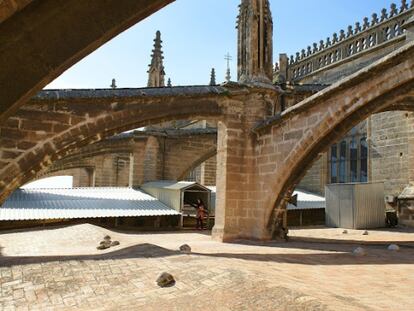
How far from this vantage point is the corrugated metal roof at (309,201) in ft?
49.1

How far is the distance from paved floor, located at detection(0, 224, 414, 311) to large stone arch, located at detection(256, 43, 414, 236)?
2.05 m

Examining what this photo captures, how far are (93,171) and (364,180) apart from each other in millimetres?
15033

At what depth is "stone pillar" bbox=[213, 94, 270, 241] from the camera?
9250mm

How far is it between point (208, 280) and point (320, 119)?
4909 mm

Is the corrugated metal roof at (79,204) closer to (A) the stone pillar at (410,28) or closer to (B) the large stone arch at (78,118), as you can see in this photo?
(B) the large stone arch at (78,118)

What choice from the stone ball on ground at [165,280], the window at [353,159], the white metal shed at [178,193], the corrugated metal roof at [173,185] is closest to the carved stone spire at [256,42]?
the corrugated metal roof at [173,185]

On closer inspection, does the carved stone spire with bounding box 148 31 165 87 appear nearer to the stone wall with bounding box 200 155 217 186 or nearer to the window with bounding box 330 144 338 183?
the stone wall with bounding box 200 155 217 186

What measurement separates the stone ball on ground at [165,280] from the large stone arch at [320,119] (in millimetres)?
4764

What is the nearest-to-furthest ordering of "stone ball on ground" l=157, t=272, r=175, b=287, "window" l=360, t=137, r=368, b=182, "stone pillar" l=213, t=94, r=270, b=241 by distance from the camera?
"stone ball on ground" l=157, t=272, r=175, b=287 < "stone pillar" l=213, t=94, r=270, b=241 < "window" l=360, t=137, r=368, b=182

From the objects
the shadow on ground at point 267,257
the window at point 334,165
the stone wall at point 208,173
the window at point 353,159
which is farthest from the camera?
the stone wall at point 208,173

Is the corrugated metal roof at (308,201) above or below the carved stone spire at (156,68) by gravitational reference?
below

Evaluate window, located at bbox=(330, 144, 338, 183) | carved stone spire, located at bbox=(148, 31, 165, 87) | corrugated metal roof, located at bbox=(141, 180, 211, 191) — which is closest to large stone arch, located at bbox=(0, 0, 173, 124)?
corrugated metal roof, located at bbox=(141, 180, 211, 191)

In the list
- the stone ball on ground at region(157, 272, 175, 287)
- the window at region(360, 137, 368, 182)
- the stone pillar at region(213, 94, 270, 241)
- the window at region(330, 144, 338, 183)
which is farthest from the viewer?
the window at region(330, 144, 338, 183)

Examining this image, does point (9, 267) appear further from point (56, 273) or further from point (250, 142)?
point (250, 142)
